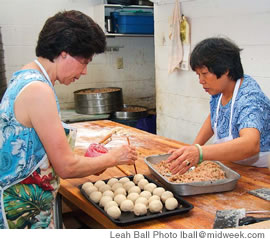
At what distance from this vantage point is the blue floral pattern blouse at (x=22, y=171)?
1.54 m

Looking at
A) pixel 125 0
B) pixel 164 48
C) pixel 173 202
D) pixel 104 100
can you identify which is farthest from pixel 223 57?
pixel 125 0

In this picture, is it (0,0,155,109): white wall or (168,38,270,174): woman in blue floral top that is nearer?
(168,38,270,174): woman in blue floral top

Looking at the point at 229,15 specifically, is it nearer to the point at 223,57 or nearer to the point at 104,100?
the point at 223,57

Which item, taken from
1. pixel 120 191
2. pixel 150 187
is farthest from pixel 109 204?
pixel 150 187

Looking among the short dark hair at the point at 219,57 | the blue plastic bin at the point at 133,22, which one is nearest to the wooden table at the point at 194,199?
the short dark hair at the point at 219,57

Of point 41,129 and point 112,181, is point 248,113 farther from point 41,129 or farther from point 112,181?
point 41,129

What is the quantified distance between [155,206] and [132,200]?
162mm

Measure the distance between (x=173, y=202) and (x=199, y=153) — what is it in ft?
1.20

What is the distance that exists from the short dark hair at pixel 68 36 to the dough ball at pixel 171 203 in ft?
2.62

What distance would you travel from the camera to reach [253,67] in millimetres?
3191

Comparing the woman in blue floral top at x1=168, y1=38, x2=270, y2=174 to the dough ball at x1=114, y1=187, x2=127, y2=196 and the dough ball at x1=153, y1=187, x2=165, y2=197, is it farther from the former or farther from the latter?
the dough ball at x1=114, y1=187, x2=127, y2=196

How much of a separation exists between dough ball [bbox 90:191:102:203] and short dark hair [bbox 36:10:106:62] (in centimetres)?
69

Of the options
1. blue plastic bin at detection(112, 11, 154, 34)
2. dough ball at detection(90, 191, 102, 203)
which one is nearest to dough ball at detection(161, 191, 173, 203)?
dough ball at detection(90, 191, 102, 203)

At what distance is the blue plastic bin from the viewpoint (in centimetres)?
494
